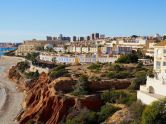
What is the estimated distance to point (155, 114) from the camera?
19.2 m

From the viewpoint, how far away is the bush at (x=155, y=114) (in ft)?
63.1

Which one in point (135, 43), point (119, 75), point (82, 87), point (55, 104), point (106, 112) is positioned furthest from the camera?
point (135, 43)

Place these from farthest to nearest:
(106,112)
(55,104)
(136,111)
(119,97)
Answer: (55,104), (119,97), (106,112), (136,111)

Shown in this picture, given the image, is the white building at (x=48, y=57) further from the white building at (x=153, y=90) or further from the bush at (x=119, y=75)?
the white building at (x=153, y=90)

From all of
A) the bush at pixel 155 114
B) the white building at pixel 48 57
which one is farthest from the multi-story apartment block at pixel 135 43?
the bush at pixel 155 114

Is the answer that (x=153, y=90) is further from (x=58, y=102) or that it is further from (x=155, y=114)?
(x=58, y=102)

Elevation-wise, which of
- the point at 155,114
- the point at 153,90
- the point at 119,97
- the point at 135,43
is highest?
the point at 153,90

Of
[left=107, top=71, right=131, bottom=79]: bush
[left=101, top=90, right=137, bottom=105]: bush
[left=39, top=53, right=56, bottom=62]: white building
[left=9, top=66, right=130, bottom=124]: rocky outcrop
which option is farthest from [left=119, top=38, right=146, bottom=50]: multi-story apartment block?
[left=101, top=90, right=137, bottom=105]: bush

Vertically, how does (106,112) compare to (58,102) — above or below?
above

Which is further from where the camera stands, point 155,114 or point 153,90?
point 153,90

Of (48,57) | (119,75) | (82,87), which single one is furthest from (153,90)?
(48,57)

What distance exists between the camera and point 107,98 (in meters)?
28.1

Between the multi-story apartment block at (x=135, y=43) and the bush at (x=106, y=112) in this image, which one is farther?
the multi-story apartment block at (x=135, y=43)

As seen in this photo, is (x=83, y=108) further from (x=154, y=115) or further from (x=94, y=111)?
(x=154, y=115)
